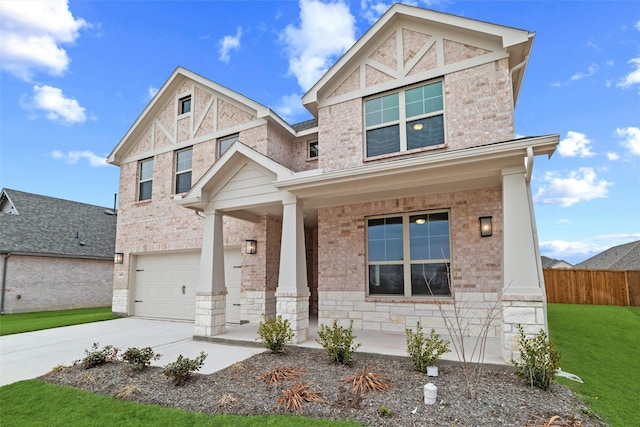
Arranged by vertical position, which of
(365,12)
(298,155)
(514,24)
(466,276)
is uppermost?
(365,12)

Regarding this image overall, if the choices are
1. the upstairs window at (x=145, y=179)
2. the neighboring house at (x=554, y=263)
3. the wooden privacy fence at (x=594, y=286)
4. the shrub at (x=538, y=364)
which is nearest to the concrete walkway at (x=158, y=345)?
the shrub at (x=538, y=364)

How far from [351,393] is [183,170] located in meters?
9.85

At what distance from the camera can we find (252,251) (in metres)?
9.62

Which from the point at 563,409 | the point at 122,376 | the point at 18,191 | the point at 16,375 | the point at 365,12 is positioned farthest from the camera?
the point at 18,191

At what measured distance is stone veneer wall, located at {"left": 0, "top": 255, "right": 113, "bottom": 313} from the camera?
549 inches

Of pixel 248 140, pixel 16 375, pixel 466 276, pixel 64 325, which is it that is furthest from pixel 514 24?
pixel 64 325

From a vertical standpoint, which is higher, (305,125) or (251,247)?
(305,125)

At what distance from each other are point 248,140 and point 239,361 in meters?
6.80

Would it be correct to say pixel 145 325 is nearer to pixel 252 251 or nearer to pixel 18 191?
pixel 252 251

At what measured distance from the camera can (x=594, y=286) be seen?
14.6 meters

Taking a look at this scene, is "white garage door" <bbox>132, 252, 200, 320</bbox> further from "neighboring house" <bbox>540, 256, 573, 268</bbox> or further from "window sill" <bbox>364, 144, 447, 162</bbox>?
"neighboring house" <bbox>540, 256, 573, 268</bbox>

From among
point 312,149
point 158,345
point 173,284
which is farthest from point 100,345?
point 312,149

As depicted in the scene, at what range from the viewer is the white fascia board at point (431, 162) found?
16.3ft

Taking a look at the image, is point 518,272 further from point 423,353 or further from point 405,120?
point 405,120
